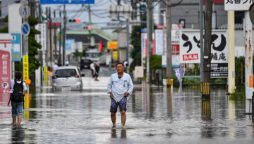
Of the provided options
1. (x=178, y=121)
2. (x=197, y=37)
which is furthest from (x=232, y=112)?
(x=197, y=37)

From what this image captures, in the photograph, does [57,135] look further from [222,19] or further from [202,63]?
[222,19]

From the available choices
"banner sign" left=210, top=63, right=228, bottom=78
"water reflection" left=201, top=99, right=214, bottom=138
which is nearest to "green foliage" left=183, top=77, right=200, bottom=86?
"banner sign" left=210, top=63, right=228, bottom=78

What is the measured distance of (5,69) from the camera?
1464 inches

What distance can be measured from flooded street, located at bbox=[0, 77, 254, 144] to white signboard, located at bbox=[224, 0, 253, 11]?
3.40m

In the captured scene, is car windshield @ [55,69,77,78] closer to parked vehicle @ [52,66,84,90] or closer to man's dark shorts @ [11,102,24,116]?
parked vehicle @ [52,66,84,90]

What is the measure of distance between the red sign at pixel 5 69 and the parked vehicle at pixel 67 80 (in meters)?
10.2

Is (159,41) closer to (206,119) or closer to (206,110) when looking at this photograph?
(206,110)

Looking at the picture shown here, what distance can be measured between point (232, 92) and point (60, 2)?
18563mm

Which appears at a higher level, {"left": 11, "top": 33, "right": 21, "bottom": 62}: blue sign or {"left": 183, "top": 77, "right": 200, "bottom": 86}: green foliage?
{"left": 11, "top": 33, "right": 21, "bottom": 62}: blue sign

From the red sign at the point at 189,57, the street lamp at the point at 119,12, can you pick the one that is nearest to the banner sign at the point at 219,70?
A: the red sign at the point at 189,57

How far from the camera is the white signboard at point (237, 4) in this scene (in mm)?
26719

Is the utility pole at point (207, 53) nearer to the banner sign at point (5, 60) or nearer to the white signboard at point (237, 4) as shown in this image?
the white signboard at point (237, 4)

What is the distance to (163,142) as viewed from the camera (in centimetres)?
1667

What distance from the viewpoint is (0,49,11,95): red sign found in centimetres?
3669
